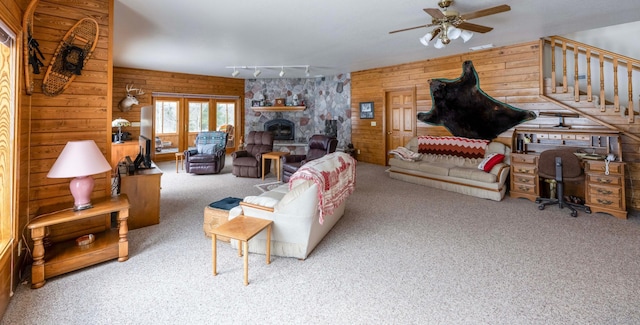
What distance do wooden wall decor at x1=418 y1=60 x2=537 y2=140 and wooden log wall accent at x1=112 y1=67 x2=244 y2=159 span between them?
6252 millimetres

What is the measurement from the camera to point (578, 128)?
15.1 ft

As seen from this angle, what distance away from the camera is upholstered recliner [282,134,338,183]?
5.68 meters

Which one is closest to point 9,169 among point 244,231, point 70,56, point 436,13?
point 70,56

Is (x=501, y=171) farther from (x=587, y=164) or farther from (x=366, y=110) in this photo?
(x=366, y=110)

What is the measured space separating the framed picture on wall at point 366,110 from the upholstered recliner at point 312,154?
2.19 metres

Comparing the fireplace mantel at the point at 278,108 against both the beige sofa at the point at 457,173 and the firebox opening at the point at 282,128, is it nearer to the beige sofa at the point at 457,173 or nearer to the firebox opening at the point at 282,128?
the firebox opening at the point at 282,128

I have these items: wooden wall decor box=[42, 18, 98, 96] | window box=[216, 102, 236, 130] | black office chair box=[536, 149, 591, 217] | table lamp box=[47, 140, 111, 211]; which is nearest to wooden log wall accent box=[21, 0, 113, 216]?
wooden wall decor box=[42, 18, 98, 96]

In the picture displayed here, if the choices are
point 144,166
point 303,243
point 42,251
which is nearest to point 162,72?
point 144,166

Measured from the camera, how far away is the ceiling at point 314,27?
142 inches

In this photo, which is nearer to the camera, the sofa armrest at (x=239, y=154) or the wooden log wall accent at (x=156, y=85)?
the sofa armrest at (x=239, y=154)

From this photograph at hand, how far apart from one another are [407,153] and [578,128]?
270 centimetres

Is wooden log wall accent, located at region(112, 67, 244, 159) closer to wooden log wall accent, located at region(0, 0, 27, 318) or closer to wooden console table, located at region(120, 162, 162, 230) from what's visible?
wooden console table, located at region(120, 162, 162, 230)

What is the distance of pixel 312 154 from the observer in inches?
242

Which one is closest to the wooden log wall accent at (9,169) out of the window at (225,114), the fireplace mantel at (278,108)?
the fireplace mantel at (278,108)
